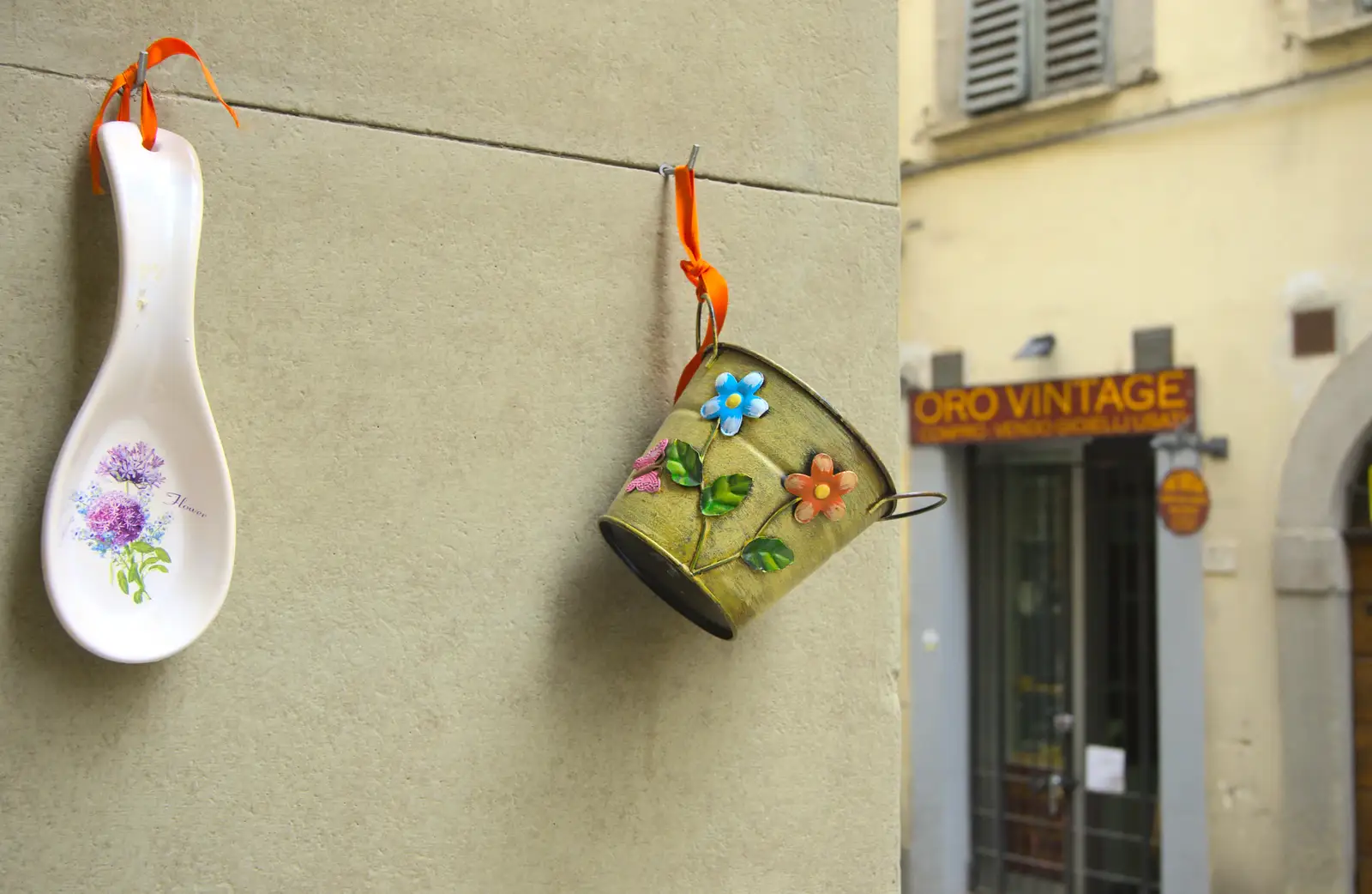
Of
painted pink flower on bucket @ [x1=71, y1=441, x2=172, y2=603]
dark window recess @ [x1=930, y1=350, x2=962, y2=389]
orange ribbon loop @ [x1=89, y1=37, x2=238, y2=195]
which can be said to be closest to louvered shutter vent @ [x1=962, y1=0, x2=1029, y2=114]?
dark window recess @ [x1=930, y1=350, x2=962, y2=389]

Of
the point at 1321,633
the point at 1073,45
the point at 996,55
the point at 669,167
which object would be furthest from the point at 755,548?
the point at 996,55

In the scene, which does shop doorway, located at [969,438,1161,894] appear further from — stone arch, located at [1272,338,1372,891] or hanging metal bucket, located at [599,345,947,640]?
hanging metal bucket, located at [599,345,947,640]

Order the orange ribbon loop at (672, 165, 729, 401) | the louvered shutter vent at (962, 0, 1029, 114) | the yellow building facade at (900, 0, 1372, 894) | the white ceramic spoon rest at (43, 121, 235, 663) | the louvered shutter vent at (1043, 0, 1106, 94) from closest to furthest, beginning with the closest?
the white ceramic spoon rest at (43, 121, 235, 663) → the orange ribbon loop at (672, 165, 729, 401) → the yellow building facade at (900, 0, 1372, 894) → the louvered shutter vent at (1043, 0, 1106, 94) → the louvered shutter vent at (962, 0, 1029, 114)

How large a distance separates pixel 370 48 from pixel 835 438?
0.70 m

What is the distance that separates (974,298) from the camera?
5605 millimetres

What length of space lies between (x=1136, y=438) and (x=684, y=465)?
4396mm

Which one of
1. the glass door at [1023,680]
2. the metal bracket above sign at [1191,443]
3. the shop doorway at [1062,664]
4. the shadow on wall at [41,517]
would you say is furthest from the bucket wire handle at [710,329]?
the glass door at [1023,680]

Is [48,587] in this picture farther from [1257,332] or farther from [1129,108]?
[1129,108]

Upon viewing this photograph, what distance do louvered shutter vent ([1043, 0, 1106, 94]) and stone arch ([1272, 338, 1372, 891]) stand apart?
1700mm

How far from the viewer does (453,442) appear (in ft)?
4.53

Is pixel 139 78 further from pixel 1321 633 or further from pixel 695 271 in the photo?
pixel 1321 633

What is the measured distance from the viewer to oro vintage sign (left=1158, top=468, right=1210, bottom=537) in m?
4.80

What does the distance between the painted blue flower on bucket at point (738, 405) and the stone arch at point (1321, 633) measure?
4.03 meters

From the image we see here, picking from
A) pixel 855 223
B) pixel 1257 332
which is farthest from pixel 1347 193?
pixel 855 223
